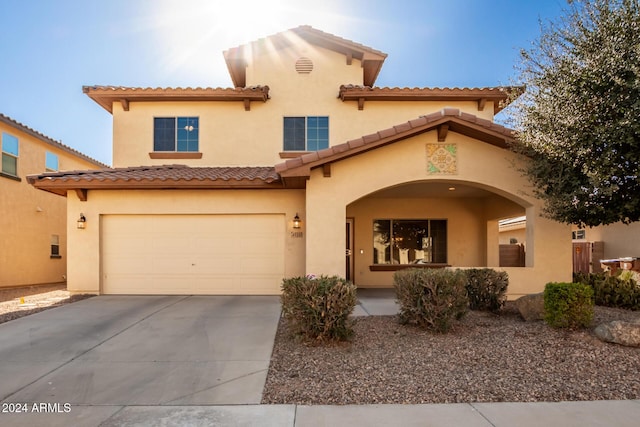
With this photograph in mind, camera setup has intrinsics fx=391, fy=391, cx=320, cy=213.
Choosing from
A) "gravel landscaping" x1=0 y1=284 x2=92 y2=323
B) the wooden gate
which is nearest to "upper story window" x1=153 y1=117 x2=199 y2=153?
"gravel landscaping" x1=0 y1=284 x2=92 y2=323

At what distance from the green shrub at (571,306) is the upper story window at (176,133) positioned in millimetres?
11247

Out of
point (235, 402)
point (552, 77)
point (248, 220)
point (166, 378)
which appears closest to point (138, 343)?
point (166, 378)

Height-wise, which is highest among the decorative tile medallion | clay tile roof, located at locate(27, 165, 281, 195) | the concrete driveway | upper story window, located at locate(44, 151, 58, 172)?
upper story window, located at locate(44, 151, 58, 172)

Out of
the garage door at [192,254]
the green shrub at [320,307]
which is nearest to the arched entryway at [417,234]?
the garage door at [192,254]

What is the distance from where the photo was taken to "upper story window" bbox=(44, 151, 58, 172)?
1634 cm

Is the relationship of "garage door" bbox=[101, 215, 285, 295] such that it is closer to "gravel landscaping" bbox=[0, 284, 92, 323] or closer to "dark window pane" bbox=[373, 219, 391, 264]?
"gravel landscaping" bbox=[0, 284, 92, 323]

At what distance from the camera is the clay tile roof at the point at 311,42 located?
13516 millimetres

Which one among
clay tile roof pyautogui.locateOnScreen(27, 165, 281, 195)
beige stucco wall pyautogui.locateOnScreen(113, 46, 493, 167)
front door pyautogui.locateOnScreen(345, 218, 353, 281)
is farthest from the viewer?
front door pyautogui.locateOnScreen(345, 218, 353, 281)

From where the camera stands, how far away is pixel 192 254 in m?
11.3

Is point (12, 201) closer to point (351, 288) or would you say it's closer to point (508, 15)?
point (351, 288)

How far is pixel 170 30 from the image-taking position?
1202cm

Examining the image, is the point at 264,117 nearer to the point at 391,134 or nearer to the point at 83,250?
the point at 391,134

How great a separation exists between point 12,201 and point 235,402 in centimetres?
1463

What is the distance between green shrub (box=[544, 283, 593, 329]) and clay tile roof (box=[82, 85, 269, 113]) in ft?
33.8
